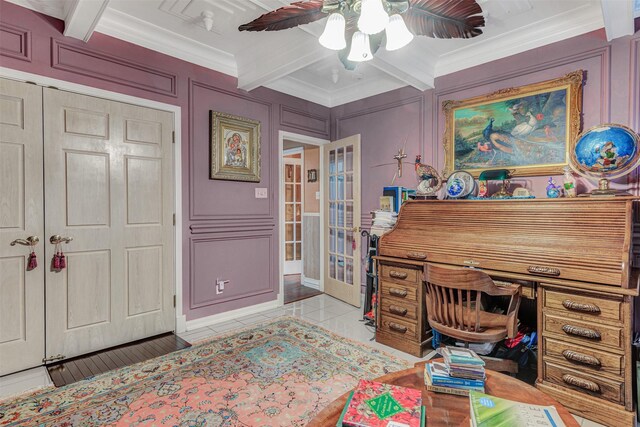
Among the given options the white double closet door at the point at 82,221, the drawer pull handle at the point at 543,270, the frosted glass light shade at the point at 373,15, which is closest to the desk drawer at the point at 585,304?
the drawer pull handle at the point at 543,270

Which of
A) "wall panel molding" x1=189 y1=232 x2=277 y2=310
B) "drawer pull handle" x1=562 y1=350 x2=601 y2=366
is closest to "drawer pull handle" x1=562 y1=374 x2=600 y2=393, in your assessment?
"drawer pull handle" x1=562 y1=350 x2=601 y2=366

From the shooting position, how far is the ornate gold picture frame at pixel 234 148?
133 inches

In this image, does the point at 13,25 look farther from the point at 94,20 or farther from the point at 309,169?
the point at 309,169

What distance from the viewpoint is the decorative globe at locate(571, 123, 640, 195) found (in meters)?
2.13

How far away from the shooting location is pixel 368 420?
1.06m

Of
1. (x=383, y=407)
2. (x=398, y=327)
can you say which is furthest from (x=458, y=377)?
(x=398, y=327)

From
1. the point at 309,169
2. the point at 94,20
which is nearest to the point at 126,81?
the point at 94,20

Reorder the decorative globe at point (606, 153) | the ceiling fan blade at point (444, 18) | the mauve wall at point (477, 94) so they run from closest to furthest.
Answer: the ceiling fan blade at point (444, 18) → the decorative globe at point (606, 153) → the mauve wall at point (477, 94)

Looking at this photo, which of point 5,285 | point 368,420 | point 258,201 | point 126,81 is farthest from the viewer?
point 258,201

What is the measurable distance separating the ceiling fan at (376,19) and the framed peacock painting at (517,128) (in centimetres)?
163

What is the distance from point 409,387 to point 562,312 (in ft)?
4.14

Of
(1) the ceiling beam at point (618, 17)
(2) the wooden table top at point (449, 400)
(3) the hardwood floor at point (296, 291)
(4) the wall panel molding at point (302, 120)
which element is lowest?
(3) the hardwood floor at point (296, 291)

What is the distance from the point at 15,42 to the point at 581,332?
418cm

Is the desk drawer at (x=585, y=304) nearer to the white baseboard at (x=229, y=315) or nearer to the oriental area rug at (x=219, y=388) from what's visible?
the oriental area rug at (x=219, y=388)
